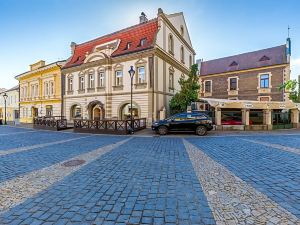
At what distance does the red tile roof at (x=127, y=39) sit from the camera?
1912 centimetres

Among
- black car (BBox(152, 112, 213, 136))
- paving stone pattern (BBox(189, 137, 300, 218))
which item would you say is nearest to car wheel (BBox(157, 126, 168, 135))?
black car (BBox(152, 112, 213, 136))

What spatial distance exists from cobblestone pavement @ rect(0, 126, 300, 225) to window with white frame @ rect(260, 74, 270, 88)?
24.1m

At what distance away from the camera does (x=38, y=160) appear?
22.2ft

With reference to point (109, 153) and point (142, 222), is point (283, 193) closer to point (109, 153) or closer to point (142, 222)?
point (142, 222)

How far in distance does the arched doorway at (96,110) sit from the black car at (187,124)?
9336mm

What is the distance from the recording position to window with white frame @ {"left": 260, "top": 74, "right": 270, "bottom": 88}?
26578mm

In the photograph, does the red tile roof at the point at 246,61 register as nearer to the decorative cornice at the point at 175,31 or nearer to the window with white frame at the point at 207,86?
the window with white frame at the point at 207,86

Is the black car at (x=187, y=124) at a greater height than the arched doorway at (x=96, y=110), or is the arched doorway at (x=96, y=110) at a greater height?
the arched doorway at (x=96, y=110)

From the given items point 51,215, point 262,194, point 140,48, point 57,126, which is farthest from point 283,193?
point 57,126

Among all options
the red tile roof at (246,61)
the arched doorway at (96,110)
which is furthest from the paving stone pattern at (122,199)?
the red tile roof at (246,61)

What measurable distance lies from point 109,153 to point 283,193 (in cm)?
626

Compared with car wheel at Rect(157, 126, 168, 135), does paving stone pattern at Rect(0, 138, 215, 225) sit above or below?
below

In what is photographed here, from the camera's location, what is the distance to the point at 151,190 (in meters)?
4.08

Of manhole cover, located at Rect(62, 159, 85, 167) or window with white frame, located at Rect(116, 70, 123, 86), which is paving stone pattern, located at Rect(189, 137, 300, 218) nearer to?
manhole cover, located at Rect(62, 159, 85, 167)
